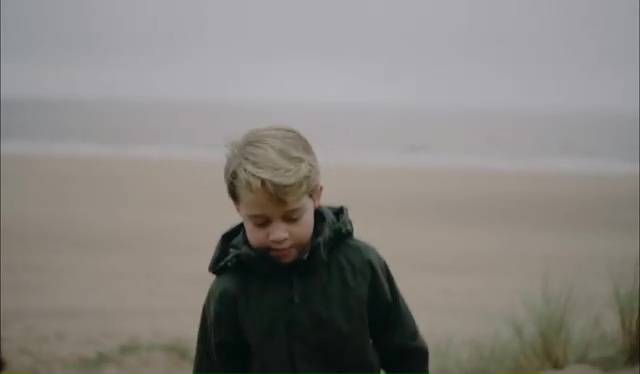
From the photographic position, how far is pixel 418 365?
166 cm

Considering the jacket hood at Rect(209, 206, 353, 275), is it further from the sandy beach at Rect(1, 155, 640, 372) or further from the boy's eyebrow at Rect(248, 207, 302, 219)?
the sandy beach at Rect(1, 155, 640, 372)

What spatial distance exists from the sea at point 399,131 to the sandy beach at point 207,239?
38 millimetres

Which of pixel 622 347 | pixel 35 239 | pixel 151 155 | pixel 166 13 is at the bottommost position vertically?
pixel 622 347

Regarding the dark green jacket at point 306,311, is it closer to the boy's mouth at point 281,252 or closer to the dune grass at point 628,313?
the boy's mouth at point 281,252

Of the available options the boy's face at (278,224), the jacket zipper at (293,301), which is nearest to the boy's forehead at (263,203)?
the boy's face at (278,224)

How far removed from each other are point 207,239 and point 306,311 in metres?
0.79

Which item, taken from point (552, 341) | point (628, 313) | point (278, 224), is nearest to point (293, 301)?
point (278, 224)

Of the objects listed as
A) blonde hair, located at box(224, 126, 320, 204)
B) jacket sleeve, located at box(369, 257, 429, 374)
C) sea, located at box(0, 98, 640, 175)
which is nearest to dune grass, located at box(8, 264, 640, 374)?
sea, located at box(0, 98, 640, 175)

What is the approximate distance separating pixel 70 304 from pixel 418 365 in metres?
1.11

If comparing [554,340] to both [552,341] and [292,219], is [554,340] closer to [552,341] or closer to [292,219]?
[552,341]

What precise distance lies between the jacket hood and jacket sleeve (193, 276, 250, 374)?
38mm

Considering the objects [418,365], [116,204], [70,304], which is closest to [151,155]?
[116,204]

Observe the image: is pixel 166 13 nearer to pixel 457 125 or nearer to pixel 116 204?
pixel 116 204

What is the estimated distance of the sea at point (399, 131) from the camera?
2.26 metres
